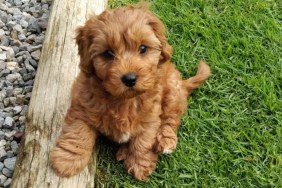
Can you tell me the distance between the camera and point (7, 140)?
4793 mm

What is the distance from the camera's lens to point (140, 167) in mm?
4363

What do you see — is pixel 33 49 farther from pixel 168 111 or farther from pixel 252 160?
pixel 252 160

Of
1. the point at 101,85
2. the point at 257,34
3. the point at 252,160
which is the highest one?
the point at 101,85

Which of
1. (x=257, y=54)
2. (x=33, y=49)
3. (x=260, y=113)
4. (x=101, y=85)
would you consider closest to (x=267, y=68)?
(x=257, y=54)

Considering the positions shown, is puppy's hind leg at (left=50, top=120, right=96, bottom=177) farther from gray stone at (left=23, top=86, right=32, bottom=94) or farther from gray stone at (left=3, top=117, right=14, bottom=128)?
gray stone at (left=23, top=86, right=32, bottom=94)

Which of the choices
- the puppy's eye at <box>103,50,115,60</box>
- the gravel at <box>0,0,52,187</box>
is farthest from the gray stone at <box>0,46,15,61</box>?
the puppy's eye at <box>103,50,115,60</box>

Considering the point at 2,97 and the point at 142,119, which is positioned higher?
the point at 142,119

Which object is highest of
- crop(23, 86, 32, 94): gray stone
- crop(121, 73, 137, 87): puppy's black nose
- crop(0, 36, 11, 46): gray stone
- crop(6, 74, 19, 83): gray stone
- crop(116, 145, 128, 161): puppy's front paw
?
crop(121, 73, 137, 87): puppy's black nose

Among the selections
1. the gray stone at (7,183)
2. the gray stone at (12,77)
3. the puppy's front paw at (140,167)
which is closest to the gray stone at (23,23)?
the gray stone at (12,77)

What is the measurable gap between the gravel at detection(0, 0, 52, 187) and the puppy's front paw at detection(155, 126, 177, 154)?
1196 millimetres

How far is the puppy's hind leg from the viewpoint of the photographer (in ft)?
13.3

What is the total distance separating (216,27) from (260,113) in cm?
121

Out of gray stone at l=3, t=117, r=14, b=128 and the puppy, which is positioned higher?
the puppy

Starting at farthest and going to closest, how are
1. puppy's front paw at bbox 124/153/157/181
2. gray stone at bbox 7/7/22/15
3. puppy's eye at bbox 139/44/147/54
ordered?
gray stone at bbox 7/7/22/15, puppy's front paw at bbox 124/153/157/181, puppy's eye at bbox 139/44/147/54
